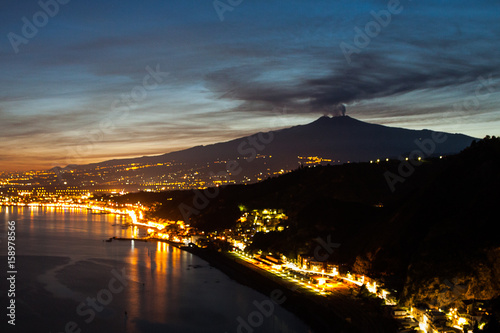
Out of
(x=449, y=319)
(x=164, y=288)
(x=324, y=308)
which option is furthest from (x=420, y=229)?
(x=164, y=288)

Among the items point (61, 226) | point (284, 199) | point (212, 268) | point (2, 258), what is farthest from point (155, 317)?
point (61, 226)

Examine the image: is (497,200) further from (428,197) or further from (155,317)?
(155,317)

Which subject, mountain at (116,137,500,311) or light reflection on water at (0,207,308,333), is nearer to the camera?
mountain at (116,137,500,311)

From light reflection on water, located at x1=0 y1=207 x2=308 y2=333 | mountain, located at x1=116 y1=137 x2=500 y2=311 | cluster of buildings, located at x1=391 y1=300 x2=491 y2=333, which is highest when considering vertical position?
mountain, located at x1=116 y1=137 x2=500 y2=311

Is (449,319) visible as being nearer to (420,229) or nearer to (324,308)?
(324,308)

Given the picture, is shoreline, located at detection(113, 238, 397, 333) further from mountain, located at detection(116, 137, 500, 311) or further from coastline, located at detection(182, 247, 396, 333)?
mountain, located at detection(116, 137, 500, 311)

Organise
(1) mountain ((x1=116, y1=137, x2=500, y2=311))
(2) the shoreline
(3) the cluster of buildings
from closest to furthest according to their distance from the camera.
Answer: (3) the cluster of buildings, (2) the shoreline, (1) mountain ((x1=116, y1=137, x2=500, y2=311))

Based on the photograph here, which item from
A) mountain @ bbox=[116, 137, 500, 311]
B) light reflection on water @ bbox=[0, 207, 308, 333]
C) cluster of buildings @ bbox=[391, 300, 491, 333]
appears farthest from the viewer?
light reflection on water @ bbox=[0, 207, 308, 333]

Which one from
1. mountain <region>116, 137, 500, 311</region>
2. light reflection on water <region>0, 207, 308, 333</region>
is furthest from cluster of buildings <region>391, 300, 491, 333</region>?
light reflection on water <region>0, 207, 308, 333</region>
